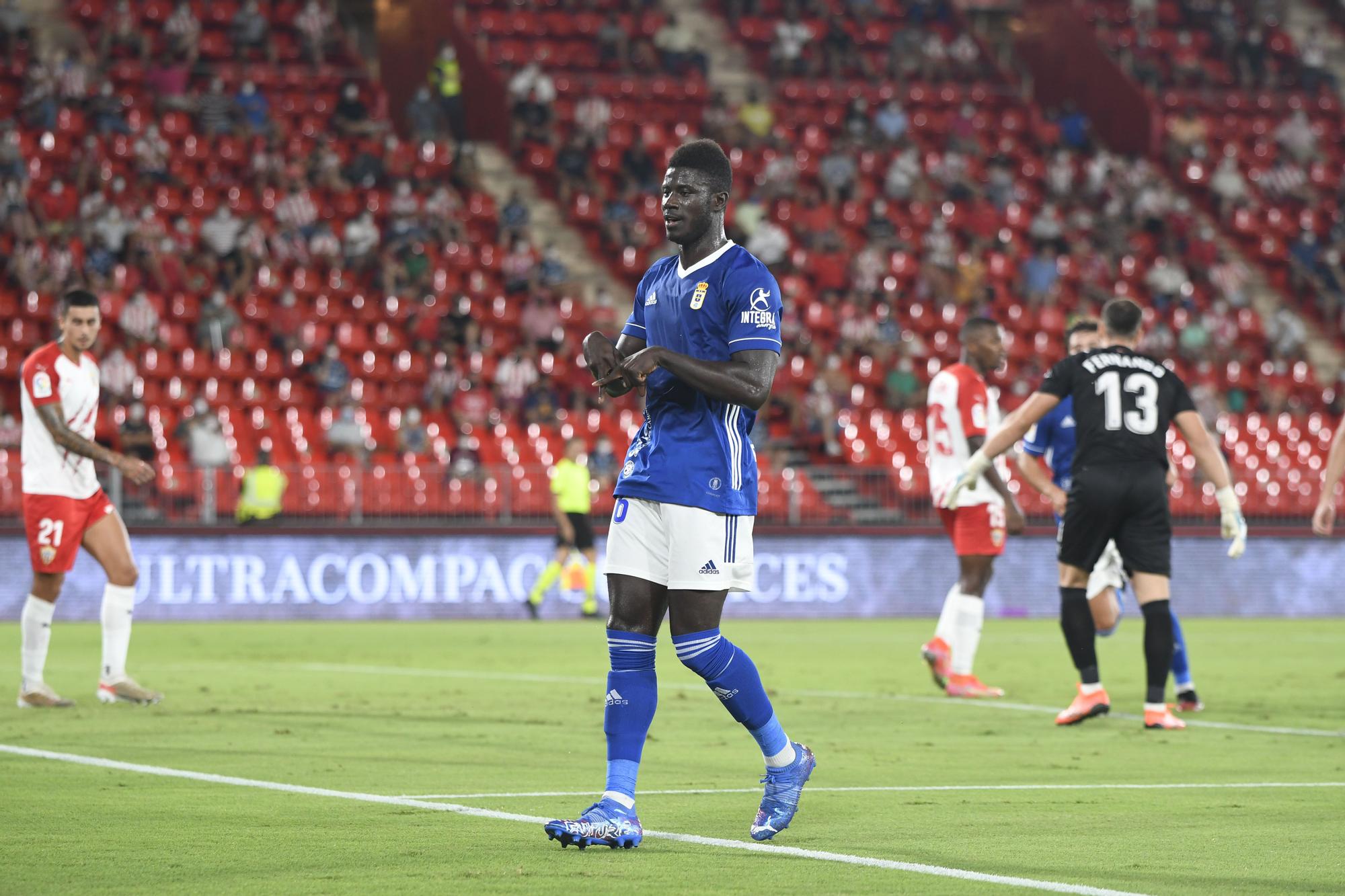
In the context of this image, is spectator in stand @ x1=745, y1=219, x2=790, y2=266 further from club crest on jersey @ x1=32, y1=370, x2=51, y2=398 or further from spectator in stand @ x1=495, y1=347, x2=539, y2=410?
club crest on jersey @ x1=32, y1=370, x2=51, y2=398

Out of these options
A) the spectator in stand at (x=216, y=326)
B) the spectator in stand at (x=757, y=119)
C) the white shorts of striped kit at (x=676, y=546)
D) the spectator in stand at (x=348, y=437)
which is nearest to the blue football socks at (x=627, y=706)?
the white shorts of striped kit at (x=676, y=546)

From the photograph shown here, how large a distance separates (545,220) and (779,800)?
83.2 ft

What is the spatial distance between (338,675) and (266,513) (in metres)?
8.52

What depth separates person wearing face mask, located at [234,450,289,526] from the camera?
22516 millimetres

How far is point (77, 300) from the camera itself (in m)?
11.1

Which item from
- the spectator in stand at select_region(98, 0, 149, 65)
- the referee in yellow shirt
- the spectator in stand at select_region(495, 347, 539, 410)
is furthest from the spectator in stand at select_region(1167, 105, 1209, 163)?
the spectator in stand at select_region(98, 0, 149, 65)

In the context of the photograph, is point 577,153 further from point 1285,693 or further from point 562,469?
point 1285,693

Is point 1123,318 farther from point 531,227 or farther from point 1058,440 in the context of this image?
point 531,227

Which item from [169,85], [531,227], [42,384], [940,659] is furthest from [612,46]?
[42,384]

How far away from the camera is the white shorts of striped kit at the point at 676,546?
20.5 feet

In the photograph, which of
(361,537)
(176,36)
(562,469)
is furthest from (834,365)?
(176,36)

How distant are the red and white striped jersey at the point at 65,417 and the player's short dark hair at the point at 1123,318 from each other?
5.78 metres

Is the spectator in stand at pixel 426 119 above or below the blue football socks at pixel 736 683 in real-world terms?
above

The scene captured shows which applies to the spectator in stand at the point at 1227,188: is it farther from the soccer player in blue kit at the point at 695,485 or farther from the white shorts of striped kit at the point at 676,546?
the white shorts of striped kit at the point at 676,546
